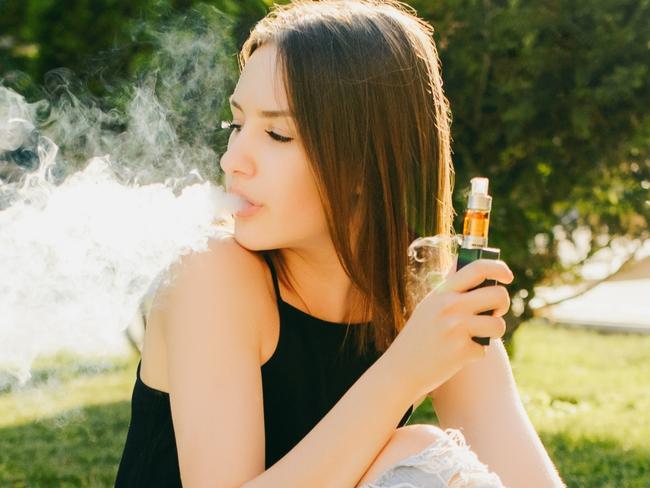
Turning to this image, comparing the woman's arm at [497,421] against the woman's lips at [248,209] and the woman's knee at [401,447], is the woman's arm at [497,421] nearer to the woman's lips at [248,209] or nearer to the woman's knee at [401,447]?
the woman's knee at [401,447]

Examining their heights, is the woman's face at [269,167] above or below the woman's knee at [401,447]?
above

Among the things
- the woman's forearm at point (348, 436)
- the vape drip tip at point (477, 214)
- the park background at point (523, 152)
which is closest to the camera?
the vape drip tip at point (477, 214)

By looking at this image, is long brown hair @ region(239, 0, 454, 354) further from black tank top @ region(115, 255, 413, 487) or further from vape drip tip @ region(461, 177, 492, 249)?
vape drip tip @ region(461, 177, 492, 249)

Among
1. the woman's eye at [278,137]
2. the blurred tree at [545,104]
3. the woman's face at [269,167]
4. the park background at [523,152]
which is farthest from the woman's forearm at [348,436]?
the blurred tree at [545,104]

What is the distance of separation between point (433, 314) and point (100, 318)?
1048mm

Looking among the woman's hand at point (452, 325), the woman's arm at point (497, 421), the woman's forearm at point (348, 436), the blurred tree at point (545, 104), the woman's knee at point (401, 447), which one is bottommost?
the blurred tree at point (545, 104)

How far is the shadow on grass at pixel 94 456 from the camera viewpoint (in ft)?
12.7

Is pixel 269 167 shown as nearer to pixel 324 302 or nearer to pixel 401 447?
pixel 324 302

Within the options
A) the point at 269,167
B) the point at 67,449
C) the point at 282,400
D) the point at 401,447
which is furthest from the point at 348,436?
the point at 67,449

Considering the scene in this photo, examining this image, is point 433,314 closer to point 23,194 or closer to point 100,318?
point 100,318

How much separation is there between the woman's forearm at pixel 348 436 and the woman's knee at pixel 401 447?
6 centimetres

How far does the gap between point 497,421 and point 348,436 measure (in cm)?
61

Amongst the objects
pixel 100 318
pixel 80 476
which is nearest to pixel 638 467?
pixel 80 476

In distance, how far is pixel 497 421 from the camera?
93.6 inches
